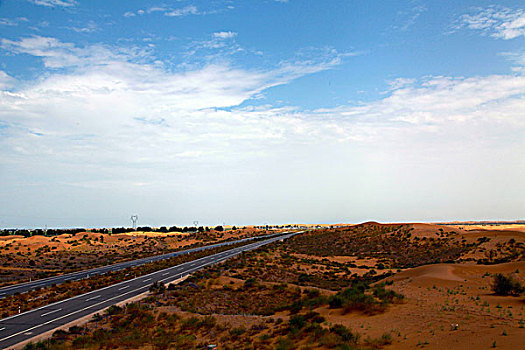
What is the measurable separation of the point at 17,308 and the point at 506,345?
1327 inches

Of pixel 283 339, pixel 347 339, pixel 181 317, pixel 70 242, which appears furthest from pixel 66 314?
pixel 70 242

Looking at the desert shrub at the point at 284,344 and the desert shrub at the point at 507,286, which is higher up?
the desert shrub at the point at 507,286

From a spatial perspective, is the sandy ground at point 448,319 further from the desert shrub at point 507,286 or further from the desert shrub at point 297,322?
the desert shrub at point 297,322

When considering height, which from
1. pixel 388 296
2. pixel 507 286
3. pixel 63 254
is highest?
pixel 507 286

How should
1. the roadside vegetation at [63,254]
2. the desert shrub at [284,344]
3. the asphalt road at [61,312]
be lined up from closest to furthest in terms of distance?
the desert shrub at [284,344]
the asphalt road at [61,312]
the roadside vegetation at [63,254]

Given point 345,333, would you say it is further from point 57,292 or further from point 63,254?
point 63,254

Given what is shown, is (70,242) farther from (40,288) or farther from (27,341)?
(27,341)

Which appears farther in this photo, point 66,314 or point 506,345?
point 66,314

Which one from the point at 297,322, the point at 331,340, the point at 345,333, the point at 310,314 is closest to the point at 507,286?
the point at 310,314

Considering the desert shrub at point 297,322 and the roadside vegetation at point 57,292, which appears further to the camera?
the roadside vegetation at point 57,292

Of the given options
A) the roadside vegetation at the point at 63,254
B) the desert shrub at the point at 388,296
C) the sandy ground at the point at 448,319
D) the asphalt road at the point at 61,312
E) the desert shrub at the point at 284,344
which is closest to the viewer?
the sandy ground at the point at 448,319

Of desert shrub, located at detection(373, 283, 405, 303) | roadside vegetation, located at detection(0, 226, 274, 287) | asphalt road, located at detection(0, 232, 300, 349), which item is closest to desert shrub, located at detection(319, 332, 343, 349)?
desert shrub, located at detection(373, 283, 405, 303)

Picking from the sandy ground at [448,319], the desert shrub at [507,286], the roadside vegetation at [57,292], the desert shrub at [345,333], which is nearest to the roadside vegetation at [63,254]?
the roadside vegetation at [57,292]

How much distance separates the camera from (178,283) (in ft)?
122
